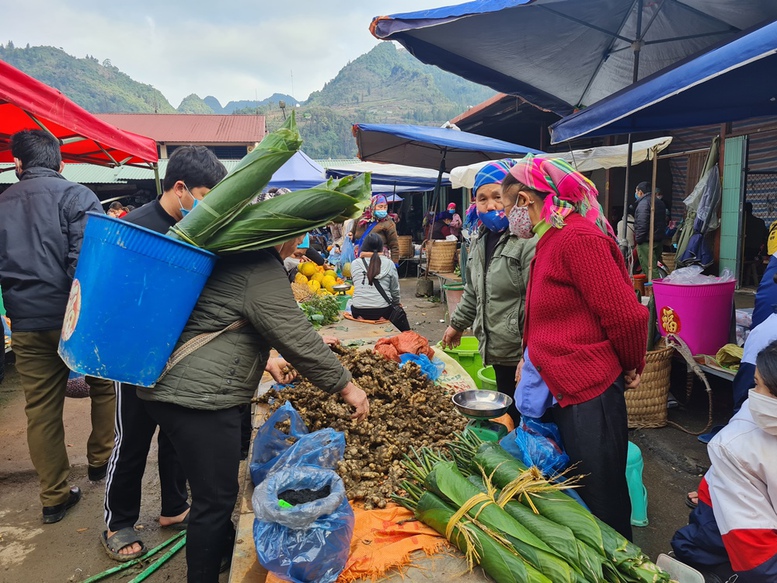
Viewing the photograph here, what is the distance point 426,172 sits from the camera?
1332 centimetres

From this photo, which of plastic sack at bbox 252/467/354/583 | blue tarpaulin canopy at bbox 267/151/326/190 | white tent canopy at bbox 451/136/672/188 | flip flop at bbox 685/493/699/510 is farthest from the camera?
blue tarpaulin canopy at bbox 267/151/326/190

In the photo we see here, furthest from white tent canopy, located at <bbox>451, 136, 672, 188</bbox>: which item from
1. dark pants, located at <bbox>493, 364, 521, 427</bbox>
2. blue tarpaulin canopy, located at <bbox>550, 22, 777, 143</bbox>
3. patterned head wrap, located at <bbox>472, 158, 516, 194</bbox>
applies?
dark pants, located at <bbox>493, 364, 521, 427</bbox>

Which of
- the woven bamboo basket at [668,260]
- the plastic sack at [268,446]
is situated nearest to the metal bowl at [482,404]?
the plastic sack at [268,446]

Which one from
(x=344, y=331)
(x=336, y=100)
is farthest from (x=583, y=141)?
(x=336, y=100)

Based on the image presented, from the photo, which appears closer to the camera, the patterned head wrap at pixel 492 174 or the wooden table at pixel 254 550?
the wooden table at pixel 254 550

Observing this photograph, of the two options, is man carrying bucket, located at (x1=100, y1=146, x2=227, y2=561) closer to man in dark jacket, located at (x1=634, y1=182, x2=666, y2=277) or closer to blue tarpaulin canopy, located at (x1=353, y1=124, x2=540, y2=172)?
blue tarpaulin canopy, located at (x1=353, y1=124, x2=540, y2=172)

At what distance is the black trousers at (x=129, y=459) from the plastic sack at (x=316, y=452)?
0.85 m

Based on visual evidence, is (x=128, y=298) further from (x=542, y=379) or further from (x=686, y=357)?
(x=686, y=357)

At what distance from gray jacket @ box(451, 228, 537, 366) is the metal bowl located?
37cm

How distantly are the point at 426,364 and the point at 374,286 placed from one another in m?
1.99

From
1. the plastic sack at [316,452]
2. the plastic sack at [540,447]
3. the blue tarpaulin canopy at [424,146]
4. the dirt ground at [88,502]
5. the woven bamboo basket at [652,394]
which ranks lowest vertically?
the dirt ground at [88,502]

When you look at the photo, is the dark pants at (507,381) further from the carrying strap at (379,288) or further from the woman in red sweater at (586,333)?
the carrying strap at (379,288)

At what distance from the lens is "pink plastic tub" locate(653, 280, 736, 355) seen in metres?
3.86

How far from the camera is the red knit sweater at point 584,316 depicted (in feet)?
6.32
